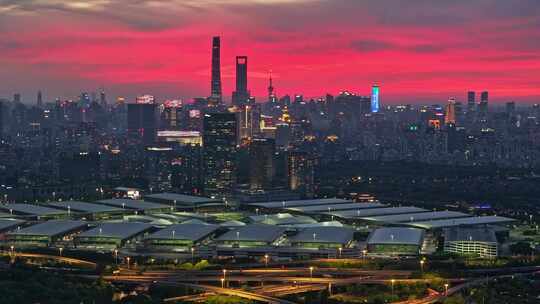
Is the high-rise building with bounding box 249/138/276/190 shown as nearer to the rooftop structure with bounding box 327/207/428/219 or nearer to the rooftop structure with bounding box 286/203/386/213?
the rooftop structure with bounding box 286/203/386/213

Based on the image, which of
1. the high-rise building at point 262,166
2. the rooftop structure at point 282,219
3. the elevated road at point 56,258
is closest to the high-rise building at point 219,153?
the high-rise building at point 262,166

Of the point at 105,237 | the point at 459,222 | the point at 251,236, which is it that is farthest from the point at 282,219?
the point at 105,237

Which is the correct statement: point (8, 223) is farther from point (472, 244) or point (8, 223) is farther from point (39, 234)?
point (472, 244)

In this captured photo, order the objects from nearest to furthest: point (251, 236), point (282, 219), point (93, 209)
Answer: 1. point (251, 236)
2. point (282, 219)
3. point (93, 209)

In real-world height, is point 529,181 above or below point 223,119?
below

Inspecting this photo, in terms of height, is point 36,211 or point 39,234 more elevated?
point 39,234

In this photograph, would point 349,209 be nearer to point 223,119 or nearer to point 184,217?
point 184,217

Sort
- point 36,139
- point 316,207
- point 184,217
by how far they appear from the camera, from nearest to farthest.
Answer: point 184,217
point 316,207
point 36,139

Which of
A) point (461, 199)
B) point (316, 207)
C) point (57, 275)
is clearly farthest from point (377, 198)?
point (57, 275)
